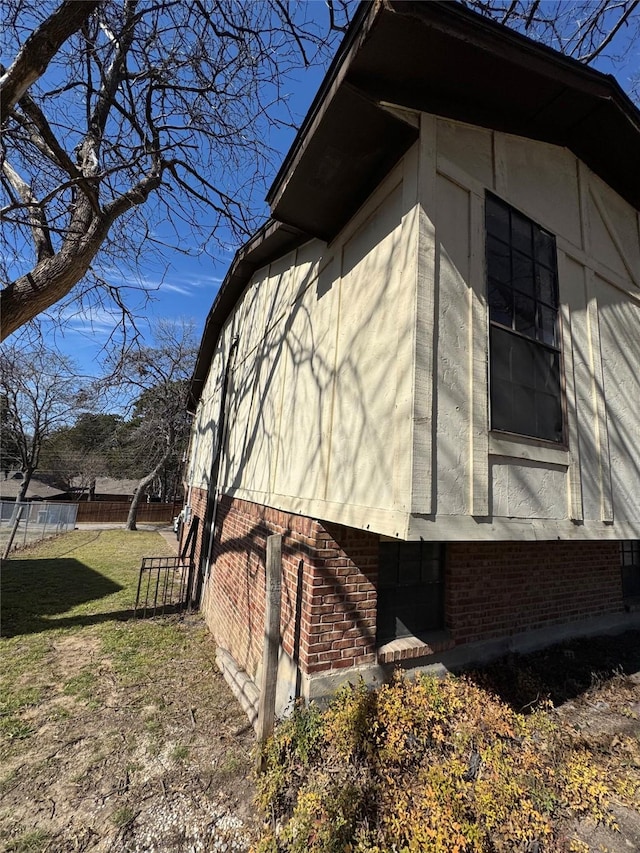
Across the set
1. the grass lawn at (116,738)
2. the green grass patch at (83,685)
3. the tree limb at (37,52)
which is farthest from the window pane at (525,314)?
the green grass patch at (83,685)

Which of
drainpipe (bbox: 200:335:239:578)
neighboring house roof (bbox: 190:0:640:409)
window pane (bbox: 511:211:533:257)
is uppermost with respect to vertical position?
neighboring house roof (bbox: 190:0:640:409)

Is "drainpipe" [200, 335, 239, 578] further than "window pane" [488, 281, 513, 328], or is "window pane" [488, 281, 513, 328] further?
"drainpipe" [200, 335, 239, 578]

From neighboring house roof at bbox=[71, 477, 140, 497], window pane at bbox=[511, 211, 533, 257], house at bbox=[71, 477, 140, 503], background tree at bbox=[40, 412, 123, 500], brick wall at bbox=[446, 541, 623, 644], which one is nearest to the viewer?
window pane at bbox=[511, 211, 533, 257]

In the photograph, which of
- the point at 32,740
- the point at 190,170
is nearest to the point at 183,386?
the point at 190,170

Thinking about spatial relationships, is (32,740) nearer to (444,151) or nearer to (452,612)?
(452,612)

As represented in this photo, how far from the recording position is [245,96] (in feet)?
18.4

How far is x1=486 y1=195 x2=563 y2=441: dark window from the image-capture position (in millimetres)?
3111

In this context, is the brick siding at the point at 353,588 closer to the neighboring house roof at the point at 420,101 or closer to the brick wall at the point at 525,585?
the brick wall at the point at 525,585

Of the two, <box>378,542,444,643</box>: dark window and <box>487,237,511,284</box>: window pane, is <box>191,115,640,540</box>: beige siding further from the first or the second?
<box>378,542,444,643</box>: dark window

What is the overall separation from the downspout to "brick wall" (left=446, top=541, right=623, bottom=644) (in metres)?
5.19

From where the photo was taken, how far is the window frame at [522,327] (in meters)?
3.09

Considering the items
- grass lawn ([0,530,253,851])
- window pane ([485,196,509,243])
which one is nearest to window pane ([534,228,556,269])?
window pane ([485,196,509,243])

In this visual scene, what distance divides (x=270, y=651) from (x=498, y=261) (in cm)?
388

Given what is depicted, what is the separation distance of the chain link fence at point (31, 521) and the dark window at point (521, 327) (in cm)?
1558
